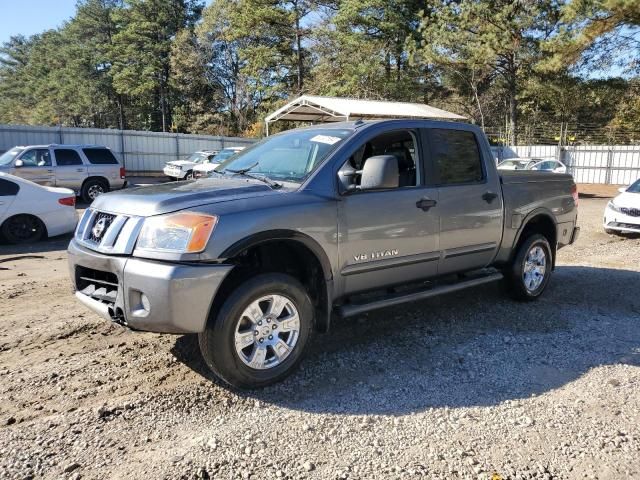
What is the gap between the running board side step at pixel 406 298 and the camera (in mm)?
4047

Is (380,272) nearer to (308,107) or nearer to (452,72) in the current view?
(308,107)

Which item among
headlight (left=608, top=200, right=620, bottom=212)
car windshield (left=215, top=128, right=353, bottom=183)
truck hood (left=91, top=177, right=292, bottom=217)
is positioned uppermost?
car windshield (left=215, top=128, right=353, bottom=183)

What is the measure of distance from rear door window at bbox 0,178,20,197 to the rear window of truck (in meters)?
7.51

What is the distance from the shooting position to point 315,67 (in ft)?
126

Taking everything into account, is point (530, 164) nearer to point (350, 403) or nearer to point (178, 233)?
point (350, 403)

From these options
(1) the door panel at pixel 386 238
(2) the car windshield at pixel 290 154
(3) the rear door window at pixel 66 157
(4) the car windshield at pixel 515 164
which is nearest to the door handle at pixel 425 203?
(1) the door panel at pixel 386 238

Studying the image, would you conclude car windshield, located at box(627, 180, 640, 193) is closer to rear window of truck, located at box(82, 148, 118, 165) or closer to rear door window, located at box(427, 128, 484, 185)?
rear door window, located at box(427, 128, 484, 185)

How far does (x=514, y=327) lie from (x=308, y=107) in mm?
18721

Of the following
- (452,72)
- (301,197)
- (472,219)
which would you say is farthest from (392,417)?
(452,72)

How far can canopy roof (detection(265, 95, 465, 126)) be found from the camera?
21.0m

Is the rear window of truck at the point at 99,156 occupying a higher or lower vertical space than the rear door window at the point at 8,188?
higher

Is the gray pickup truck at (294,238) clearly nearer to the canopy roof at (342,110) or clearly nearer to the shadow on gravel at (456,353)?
the shadow on gravel at (456,353)

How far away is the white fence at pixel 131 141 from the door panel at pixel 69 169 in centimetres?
1077

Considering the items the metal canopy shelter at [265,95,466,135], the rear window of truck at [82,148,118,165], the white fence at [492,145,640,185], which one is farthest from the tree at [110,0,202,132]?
the rear window of truck at [82,148,118,165]
